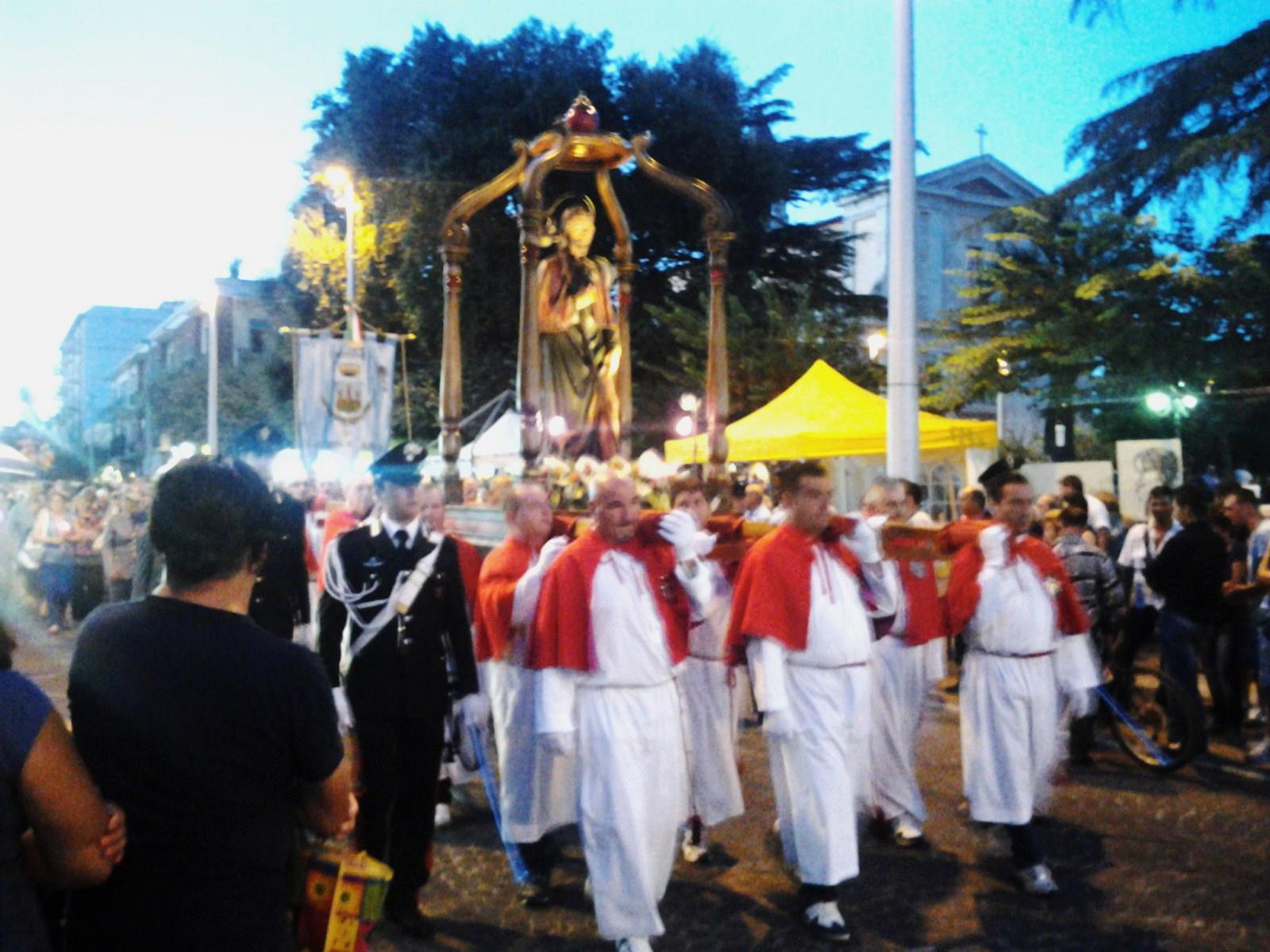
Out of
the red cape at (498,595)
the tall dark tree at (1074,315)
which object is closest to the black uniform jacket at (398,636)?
the red cape at (498,595)

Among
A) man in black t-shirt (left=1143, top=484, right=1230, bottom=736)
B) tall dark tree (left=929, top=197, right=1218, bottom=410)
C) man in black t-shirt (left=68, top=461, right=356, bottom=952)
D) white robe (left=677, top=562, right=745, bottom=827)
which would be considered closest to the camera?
man in black t-shirt (left=68, top=461, right=356, bottom=952)

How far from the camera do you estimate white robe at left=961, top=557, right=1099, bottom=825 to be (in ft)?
18.6

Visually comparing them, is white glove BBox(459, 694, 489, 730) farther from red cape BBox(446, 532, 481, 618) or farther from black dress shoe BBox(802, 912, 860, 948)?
black dress shoe BBox(802, 912, 860, 948)

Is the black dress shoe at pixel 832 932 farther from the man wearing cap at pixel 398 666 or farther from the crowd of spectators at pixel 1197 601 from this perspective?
the crowd of spectators at pixel 1197 601

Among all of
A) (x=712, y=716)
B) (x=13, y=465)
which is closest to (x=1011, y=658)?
(x=712, y=716)

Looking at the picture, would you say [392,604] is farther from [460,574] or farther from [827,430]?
[827,430]

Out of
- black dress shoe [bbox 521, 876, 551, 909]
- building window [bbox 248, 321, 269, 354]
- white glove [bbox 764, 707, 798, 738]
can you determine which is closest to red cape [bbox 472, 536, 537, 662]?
black dress shoe [bbox 521, 876, 551, 909]

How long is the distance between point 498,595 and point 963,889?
260 centimetres

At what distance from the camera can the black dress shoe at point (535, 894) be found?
543 centimetres

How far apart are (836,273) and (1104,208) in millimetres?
13194

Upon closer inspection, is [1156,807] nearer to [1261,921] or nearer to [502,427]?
[1261,921]

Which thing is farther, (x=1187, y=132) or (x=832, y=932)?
(x=1187, y=132)

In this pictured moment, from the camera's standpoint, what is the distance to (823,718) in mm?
5141

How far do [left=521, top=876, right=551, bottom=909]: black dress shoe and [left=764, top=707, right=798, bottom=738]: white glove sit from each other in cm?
137
